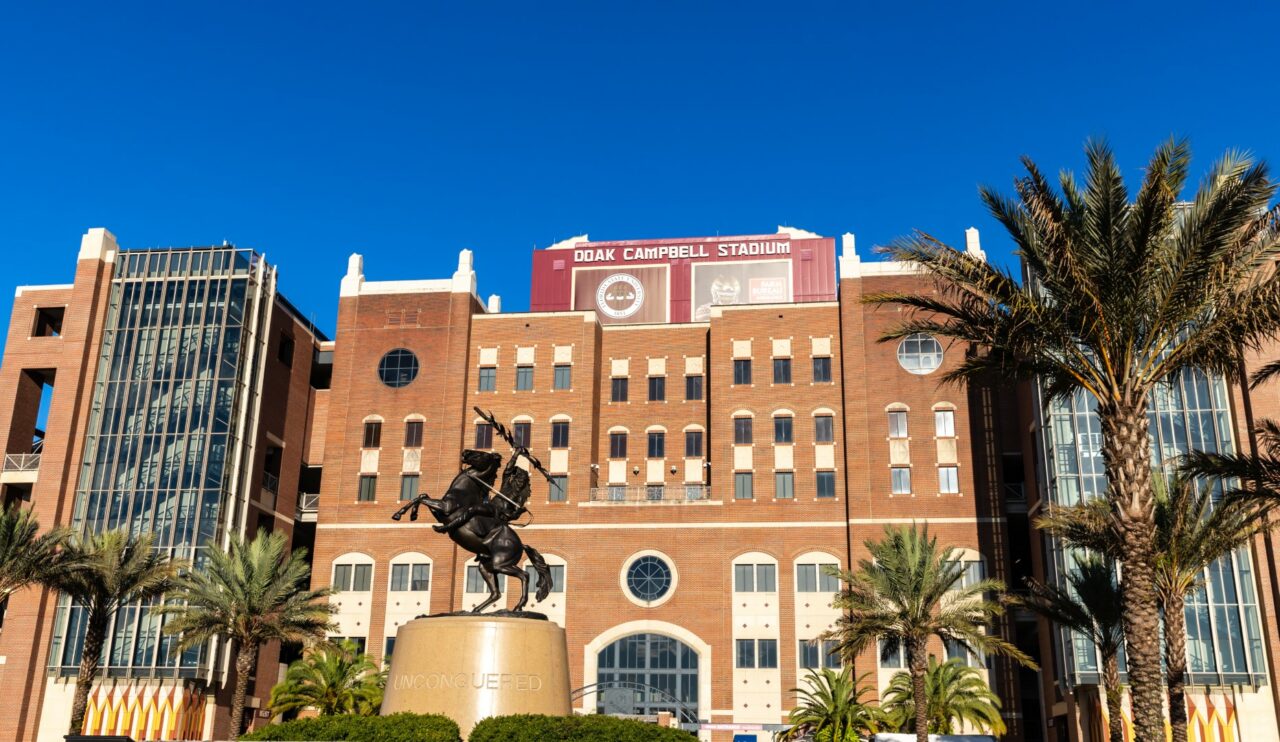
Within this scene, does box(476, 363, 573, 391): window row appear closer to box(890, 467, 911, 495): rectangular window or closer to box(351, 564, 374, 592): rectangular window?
box(351, 564, 374, 592): rectangular window

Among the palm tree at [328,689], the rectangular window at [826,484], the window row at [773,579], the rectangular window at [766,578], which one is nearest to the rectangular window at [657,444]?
the window row at [773,579]

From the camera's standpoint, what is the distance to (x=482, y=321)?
64.1 meters

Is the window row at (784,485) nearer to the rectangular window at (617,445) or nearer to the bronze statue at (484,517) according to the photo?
the rectangular window at (617,445)

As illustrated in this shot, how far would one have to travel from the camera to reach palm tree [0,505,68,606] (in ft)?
124

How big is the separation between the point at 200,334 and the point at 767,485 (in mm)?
29789

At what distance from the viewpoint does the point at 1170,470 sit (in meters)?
46.5

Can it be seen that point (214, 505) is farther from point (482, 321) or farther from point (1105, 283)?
point (1105, 283)

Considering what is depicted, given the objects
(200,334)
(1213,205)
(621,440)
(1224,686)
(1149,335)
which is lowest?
(1224,686)

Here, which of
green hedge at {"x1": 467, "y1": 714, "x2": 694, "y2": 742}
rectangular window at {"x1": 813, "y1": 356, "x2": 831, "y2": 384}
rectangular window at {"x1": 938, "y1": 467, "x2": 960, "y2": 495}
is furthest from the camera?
rectangular window at {"x1": 813, "y1": 356, "x2": 831, "y2": 384}

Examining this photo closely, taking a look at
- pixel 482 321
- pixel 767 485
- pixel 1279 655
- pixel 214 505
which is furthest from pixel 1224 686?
pixel 214 505

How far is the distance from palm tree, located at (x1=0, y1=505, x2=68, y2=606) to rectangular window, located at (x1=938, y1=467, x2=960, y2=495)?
38.4 metres

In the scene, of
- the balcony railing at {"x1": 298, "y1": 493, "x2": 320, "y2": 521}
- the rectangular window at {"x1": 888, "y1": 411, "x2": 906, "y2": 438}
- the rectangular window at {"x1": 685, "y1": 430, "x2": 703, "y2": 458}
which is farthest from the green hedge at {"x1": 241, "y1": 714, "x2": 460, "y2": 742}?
the balcony railing at {"x1": 298, "y1": 493, "x2": 320, "y2": 521}

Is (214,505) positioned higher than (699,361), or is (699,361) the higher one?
(699,361)

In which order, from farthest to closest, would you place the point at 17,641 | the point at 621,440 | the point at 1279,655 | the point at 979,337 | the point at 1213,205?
the point at 621,440, the point at 17,641, the point at 1279,655, the point at 979,337, the point at 1213,205
